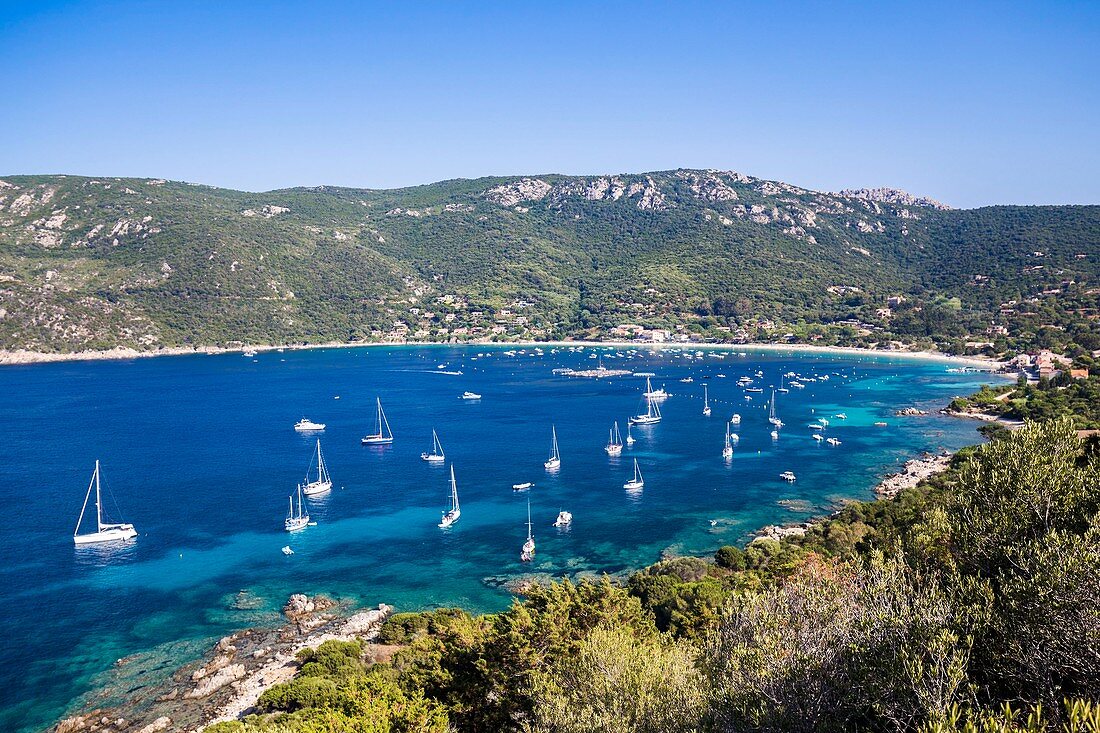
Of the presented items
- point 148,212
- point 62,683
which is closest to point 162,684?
point 62,683

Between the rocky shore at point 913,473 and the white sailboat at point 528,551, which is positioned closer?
the white sailboat at point 528,551

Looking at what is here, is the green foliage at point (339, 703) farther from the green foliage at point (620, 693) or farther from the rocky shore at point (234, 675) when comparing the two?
the green foliage at point (620, 693)

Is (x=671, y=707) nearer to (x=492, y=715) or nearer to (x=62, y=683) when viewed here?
(x=492, y=715)

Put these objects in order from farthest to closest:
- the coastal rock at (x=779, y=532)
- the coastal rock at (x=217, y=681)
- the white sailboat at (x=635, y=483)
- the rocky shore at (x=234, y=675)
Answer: the white sailboat at (x=635, y=483) < the coastal rock at (x=779, y=532) < the coastal rock at (x=217, y=681) < the rocky shore at (x=234, y=675)

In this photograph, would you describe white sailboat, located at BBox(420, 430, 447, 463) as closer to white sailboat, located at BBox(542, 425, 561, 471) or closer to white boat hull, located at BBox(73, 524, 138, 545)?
white sailboat, located at BBox(542, 425, 561, 471)

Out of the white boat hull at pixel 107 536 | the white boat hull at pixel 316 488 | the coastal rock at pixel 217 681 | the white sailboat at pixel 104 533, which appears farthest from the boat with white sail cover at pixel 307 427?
the coastal rock at pixel 217 681

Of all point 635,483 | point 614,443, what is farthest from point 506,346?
point 635,483

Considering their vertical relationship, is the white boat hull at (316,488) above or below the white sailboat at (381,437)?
below
